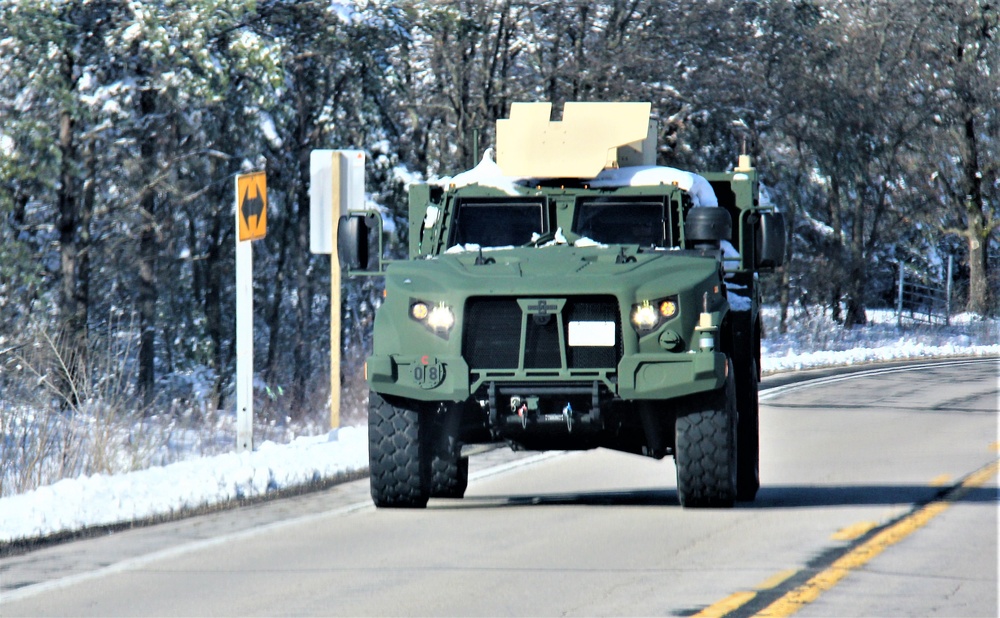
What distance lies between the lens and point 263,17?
78.7ft

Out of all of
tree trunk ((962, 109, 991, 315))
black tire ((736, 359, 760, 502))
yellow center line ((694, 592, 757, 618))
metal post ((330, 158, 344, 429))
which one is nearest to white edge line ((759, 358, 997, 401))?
metal post ((330, 158, 344, 429))

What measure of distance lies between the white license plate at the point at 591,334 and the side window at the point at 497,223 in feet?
4.95

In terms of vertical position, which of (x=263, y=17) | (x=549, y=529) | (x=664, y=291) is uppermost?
(x=263, y=17)

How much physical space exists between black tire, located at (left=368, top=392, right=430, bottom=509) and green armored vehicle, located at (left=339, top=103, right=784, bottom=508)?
0.01 m

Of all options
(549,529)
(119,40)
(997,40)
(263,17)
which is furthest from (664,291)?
(997,40)

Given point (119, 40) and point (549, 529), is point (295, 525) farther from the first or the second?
point (119, 40)

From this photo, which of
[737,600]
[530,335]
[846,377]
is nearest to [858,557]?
[737,600]

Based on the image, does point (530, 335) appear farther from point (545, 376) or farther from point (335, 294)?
point (335, 294)

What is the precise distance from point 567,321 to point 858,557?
2.47m

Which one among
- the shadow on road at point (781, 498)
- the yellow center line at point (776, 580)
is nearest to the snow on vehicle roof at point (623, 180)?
the shadow on road at point (781, 498)

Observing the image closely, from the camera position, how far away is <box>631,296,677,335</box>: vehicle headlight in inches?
390

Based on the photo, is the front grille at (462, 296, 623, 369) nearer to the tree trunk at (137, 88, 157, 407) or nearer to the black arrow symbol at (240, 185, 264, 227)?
the black arrow symbol at (240, 185, 264, 227)

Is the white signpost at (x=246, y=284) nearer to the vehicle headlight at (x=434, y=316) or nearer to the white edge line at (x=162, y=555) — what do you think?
the white edge line at (x=162, y=555)

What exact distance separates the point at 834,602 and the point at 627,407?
10.4 ft
